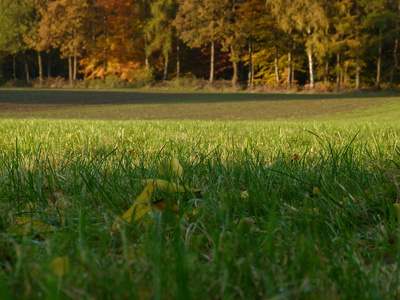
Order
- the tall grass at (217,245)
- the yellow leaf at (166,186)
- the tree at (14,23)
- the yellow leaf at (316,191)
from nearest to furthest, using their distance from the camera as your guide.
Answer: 1. the tall grass at (217,245)
2. the yellow leaf at (166,186)
3. the yellow leaf at (316,191)
4. the tree at (14,23)

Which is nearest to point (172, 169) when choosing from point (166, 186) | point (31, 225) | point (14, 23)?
point (166, 186)

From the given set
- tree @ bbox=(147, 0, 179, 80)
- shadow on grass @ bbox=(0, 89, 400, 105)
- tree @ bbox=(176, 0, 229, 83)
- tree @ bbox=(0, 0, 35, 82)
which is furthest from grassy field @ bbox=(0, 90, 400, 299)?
tree @ bbox=(0, 0, 35, 82)

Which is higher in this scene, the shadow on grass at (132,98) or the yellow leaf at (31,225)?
the yellow leaf at (31,225)

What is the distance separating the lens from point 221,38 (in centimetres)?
4688

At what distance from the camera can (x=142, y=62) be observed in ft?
170

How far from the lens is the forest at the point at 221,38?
38.4 m

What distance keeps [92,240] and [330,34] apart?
4109 centimetres

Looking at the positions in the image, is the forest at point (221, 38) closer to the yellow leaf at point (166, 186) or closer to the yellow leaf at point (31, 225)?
the yellow leaf at point (166, 186)

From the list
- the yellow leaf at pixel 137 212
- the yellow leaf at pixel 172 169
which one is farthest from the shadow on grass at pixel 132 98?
the yellow leaf at pixel 137 212

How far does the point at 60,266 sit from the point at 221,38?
47.8m

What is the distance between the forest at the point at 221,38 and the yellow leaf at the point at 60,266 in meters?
38.8

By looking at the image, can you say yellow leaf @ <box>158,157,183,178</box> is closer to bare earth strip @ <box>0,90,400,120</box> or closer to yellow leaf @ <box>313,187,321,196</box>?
yellow leaf @ <box>313,187,321,196</box>

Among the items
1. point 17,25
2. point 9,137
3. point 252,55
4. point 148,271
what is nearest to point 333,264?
point 148,271

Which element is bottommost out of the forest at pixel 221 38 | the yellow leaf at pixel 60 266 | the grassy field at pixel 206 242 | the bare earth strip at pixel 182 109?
the bare earth strip at pixel 182 109
